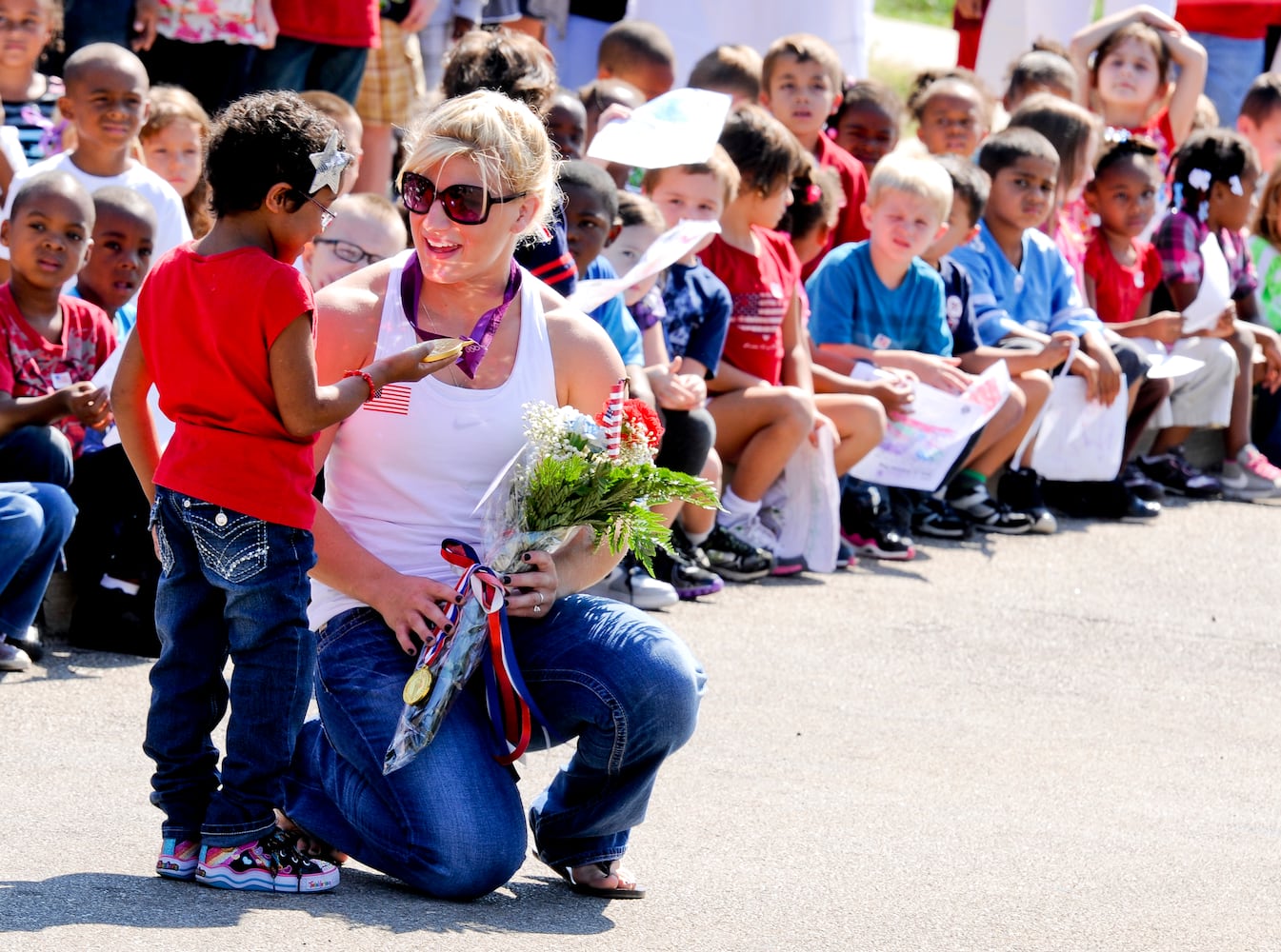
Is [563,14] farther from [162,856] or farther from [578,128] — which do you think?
[162,856]

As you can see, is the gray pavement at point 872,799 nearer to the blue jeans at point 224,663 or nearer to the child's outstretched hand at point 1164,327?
the blue jeans at point 224,663

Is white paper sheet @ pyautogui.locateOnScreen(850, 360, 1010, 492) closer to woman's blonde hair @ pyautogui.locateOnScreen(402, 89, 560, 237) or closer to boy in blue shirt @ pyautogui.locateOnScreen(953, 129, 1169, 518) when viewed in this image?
boy in blue shirt @ pyautogui.locateOnScreen(953, 129, 1169, 518)

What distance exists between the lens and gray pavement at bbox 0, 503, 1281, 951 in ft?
11.8

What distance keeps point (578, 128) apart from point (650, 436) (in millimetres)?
3963

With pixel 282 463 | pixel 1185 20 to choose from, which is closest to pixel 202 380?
pixel 282 463

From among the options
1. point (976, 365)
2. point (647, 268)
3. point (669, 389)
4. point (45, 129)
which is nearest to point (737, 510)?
point (669, 389)

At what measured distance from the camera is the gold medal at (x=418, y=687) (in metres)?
3.71

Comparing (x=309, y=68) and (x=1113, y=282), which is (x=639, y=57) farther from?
(x=1113, y=282)

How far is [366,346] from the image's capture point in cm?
403

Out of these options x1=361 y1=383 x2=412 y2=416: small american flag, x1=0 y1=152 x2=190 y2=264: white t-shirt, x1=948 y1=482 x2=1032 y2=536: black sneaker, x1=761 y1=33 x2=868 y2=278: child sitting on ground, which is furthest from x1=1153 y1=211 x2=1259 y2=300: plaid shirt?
x1=361 y1=383 x2=412 y2=416: small american flag

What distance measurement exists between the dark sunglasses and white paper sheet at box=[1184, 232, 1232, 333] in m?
6.31

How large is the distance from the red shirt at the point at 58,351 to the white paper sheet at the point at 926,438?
327 centimetres

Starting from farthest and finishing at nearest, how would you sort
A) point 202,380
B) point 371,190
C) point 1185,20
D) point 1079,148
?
point 1185,20, point 1079,148, point 371,190, point 202,380

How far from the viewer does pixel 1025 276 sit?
8672 mm
